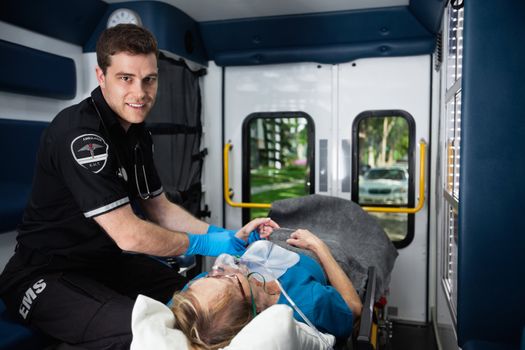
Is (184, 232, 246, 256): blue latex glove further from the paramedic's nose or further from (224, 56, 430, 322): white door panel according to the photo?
(224, 56, 430, 322): white door panel

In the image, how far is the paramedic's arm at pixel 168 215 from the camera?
97.8 inches

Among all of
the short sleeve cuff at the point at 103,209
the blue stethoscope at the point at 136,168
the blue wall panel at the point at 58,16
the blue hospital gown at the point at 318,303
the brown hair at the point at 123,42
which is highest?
the blue wall panel at the point at 58,16

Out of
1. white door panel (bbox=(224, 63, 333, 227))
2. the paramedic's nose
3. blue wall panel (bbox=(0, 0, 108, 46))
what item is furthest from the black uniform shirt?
white door panel (bbox=(224, 63, 333, 227))

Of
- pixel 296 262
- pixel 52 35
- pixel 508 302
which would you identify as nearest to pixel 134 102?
pixel 296 262

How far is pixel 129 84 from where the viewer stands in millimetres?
1987

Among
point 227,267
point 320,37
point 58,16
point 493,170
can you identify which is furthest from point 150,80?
point 320,37

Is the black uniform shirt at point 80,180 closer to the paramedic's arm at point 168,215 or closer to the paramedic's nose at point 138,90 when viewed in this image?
the paramedic's nose at point 138,90

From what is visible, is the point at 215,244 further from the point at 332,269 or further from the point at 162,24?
the point at 162,24

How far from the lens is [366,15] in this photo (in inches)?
141

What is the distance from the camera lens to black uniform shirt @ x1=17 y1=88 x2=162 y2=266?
173 cm

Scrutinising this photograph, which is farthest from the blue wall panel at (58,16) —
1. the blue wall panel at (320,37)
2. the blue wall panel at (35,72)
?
the blue wall panel at (320,37)

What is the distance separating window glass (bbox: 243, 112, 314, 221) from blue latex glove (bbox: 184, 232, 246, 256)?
1.92 meters

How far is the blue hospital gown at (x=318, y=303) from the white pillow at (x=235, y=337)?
0.49 m

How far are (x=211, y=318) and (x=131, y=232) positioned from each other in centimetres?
64
